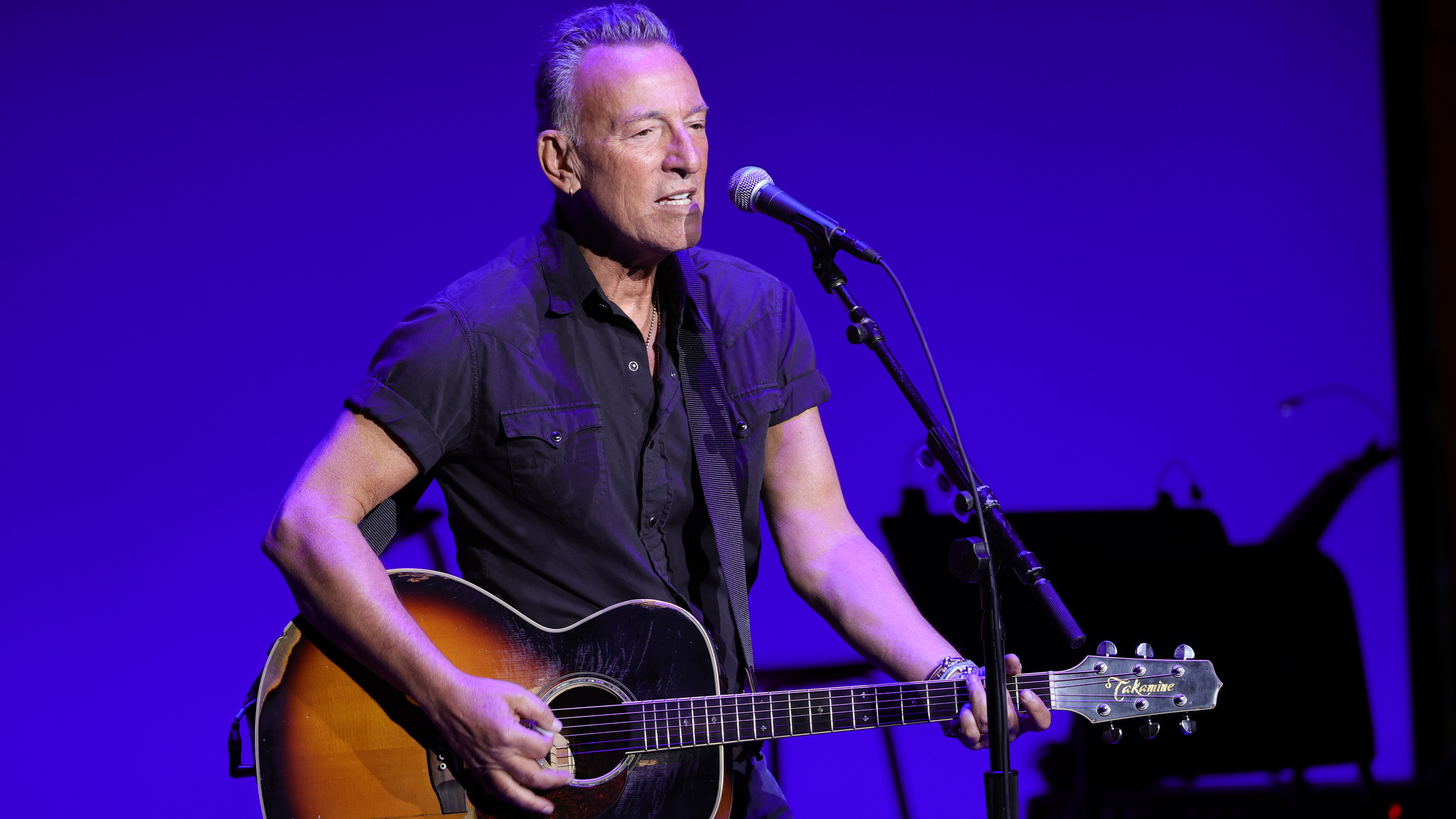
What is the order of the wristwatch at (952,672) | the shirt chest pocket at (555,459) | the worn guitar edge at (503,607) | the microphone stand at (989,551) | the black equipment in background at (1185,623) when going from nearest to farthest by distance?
the microphone stand at (989,551) < the worn guitar edge at (503,607) < the wristwatch at (952,672) < the shirt chest pocket at (555,459) < the black equipment in background at (1185,623)

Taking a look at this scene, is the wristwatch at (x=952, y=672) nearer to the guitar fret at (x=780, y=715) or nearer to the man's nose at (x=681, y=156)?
the guitar fret at (x=780, y=715)

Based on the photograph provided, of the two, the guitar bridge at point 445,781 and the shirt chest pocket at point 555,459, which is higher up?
the shirt chest pocket at point 555,459

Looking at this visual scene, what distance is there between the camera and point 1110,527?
3793 mm

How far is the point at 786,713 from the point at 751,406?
677 millimetres

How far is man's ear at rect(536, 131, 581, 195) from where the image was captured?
2.48 metres

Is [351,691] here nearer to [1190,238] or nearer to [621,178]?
[621,178]

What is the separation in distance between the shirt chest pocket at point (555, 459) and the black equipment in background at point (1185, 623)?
4.80 feet

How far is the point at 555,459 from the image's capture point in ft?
7.73

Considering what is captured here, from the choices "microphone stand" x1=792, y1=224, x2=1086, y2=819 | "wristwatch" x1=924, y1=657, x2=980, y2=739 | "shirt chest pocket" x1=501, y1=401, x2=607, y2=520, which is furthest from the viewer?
"shirt chest pocket" x1=501, y1=401, x2=607, y2=520

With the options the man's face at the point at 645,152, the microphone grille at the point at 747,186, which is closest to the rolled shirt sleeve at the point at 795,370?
the man's face at the point at 645,152

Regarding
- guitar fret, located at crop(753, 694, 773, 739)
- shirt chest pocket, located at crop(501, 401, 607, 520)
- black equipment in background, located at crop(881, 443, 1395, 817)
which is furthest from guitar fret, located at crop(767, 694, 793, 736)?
black equipment in background, located at crop(881, 443, 1395, 817)

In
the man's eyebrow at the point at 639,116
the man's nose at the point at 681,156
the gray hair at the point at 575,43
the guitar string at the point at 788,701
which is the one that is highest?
the gray hair at the point at 575,43

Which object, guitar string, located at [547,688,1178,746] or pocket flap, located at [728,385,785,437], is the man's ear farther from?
guitar string, located at [547,688,1178,746]

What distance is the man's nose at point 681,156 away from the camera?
7.84 feet
